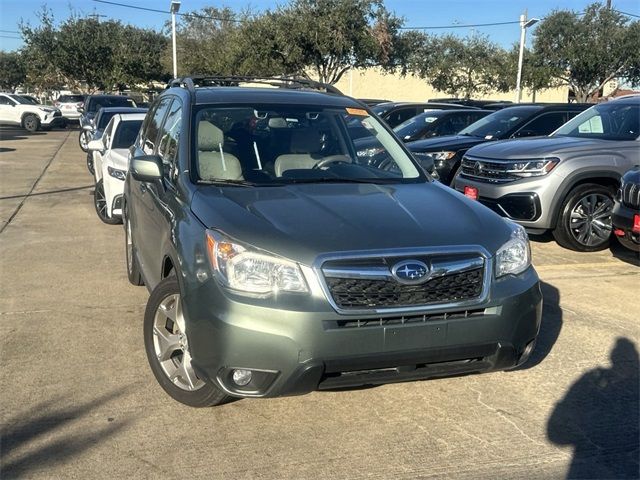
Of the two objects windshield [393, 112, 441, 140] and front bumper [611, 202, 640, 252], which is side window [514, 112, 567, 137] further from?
front bumper [611, 202, 640, 252]

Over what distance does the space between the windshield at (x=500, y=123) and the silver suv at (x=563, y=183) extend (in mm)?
2512

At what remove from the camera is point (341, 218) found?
3527mm

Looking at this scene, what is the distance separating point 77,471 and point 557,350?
3237 mm

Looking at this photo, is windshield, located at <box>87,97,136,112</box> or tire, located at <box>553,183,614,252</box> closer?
tire, located at <box>553,183,614,252</box>

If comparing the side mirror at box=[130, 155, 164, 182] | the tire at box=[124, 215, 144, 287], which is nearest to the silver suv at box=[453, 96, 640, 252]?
the tire at box=[124, 215, 144, 287]

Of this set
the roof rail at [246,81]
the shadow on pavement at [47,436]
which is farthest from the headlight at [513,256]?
the roof rail at [246,81]

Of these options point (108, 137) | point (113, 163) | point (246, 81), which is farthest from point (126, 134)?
point (246, 81)

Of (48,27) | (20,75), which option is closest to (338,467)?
(48,27)

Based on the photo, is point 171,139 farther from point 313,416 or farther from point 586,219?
point 586,219

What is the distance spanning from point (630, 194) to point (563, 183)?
Result: 3.27ft

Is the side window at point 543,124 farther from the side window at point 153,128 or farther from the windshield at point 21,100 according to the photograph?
the windshield at point 21,100

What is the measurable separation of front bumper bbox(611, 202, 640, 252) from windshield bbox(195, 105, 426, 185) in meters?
2.87

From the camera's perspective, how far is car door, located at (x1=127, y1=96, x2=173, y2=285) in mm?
4429

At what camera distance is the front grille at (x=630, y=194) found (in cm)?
635
